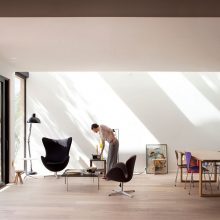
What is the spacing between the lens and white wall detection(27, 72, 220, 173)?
8.55m

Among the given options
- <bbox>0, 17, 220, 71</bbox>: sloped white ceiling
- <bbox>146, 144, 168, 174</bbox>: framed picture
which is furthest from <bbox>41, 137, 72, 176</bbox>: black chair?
<bbox>146, 144, 168, 174</bbox>: framed picture

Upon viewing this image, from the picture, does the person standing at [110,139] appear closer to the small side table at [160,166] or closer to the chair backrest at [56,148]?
the chair backrest at [56,148]

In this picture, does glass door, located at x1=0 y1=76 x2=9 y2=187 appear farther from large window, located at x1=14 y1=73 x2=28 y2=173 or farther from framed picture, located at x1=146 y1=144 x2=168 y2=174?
framed picture, located at x1=146 y1=144 x2=168 y2=174

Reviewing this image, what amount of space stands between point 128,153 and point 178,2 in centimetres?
611

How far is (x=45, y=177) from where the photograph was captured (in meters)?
7.80

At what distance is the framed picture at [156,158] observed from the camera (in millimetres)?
8367

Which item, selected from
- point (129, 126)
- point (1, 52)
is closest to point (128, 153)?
point (129, 126)

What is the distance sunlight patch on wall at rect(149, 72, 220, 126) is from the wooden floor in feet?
7.55

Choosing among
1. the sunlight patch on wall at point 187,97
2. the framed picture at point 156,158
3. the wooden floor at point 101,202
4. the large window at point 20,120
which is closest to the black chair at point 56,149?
the wooden floor at point 101,202

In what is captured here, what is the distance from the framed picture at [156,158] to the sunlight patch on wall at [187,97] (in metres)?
1.14

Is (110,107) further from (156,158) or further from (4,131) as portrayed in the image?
(4,131)

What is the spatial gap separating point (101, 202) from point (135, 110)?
12.1 ft

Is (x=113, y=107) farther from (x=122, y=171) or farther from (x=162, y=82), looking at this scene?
(x=122, y=171)

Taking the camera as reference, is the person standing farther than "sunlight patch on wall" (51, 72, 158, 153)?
No
